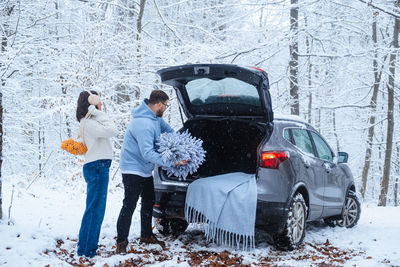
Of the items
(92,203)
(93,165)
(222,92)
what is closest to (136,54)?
(222,92)

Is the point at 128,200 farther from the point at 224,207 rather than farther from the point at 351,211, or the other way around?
the point at 351,211

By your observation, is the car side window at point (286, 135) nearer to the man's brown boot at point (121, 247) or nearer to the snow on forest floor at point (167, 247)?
the snow on forest floor at point (167, 247)

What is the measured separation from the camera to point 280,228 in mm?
4801

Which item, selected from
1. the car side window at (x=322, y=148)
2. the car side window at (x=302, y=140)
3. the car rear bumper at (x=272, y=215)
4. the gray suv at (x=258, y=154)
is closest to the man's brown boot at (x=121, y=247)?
the gray suv at (x=258, y=154)

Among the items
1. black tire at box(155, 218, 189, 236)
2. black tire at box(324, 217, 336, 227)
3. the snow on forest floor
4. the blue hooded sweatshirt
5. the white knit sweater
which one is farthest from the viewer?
black tire at box(324, 217, 336, 227)

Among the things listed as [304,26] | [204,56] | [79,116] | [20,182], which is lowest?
[20,182]

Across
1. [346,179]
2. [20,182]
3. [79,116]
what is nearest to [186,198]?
[79,116]

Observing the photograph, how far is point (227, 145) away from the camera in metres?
6.38

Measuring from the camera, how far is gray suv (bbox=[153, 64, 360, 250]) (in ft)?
15.8

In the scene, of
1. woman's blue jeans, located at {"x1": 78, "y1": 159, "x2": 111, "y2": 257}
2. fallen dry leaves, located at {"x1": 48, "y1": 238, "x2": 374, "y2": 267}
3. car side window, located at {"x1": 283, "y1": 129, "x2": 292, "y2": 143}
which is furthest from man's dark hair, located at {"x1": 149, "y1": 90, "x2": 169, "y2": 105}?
fallen dry leaves, located at {"x1": 48, "y1": 238, "x2": 374, "y2": 267}

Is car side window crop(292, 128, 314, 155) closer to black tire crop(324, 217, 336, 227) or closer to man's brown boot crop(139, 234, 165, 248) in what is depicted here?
black tire crop(324, 217, 336, 227)

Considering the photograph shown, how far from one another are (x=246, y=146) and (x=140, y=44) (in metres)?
6.06

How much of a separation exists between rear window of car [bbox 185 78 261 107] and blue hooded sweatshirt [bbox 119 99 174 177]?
3.20 ft

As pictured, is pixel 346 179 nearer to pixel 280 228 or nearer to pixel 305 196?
pixel 305 196
